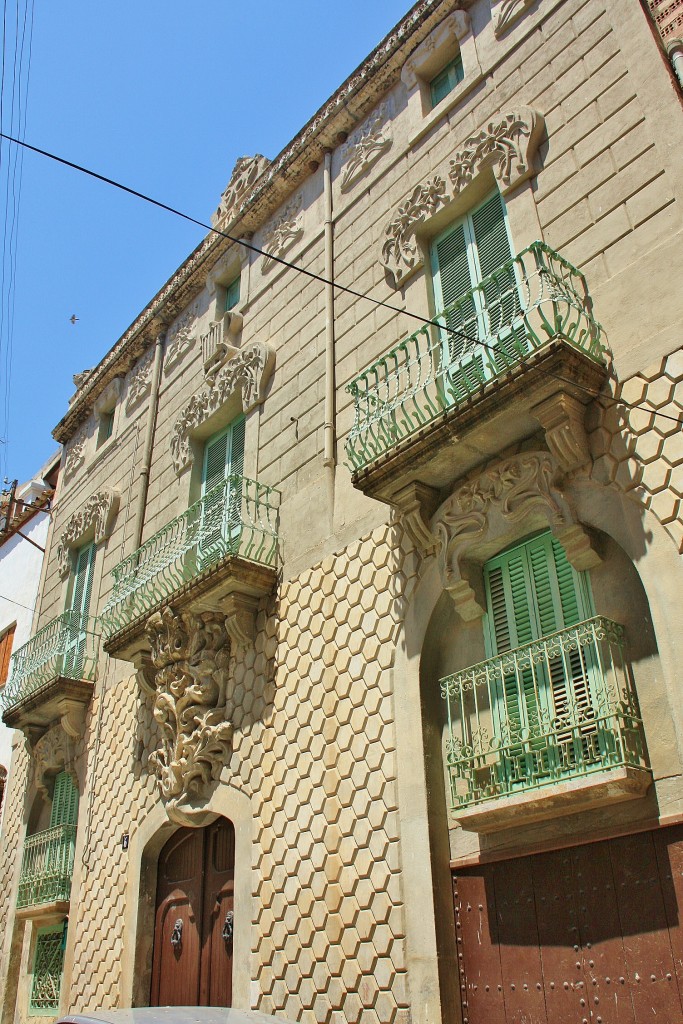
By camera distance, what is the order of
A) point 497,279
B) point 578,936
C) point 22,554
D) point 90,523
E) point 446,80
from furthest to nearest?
point 22,554 → point 90,523 → point 446,80 → point 497,279 → point 578,936

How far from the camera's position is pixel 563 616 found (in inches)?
278

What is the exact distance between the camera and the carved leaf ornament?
8.85 metres

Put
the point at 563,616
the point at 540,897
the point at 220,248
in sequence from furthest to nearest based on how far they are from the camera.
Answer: the point at 220,248 < the point at 563,616 < the point at 540,897

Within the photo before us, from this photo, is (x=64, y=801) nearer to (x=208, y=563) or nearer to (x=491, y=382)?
(x=208, y=563)

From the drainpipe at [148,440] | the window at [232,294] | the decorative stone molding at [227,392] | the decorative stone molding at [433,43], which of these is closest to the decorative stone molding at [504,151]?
the decorative stone molding at [433,43]

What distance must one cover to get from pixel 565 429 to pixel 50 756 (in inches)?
409

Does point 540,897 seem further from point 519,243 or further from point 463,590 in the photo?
point 519,243

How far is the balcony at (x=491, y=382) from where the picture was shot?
23.0ft

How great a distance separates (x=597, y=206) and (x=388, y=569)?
374cm

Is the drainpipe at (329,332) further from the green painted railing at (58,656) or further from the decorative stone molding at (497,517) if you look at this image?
the green painted railing at (58,656)

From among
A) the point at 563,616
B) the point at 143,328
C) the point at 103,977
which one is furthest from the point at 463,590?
the point at 143,328

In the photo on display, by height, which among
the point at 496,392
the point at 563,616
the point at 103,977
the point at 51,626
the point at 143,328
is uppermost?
the point at 143,328

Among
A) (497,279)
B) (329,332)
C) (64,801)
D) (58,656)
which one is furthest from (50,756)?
(497,279)

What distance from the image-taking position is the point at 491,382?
284 inches
